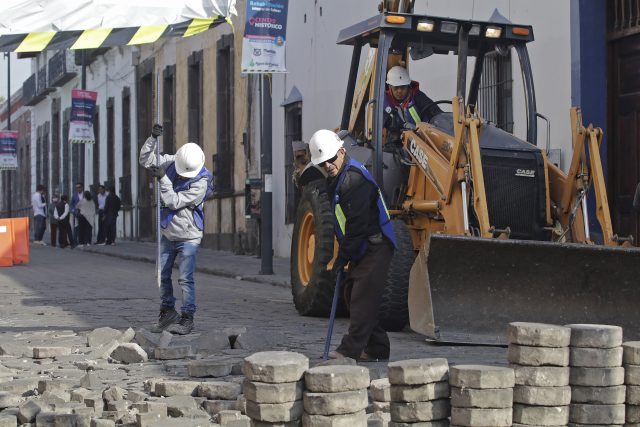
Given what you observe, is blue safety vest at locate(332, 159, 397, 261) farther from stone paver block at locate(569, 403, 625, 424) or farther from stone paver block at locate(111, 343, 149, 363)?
stone paver block at locate(569, 403, 625, 424)

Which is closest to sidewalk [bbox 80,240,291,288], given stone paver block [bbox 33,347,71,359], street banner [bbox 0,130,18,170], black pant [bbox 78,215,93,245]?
black pant [bbox 78,215,93,245]

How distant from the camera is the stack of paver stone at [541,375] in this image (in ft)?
20.5

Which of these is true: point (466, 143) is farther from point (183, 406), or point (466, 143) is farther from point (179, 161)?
point (183, 406)

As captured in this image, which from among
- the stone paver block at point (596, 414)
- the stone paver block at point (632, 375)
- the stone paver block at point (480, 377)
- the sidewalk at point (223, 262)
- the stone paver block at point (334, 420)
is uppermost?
the stone paver block at point (480, 377)

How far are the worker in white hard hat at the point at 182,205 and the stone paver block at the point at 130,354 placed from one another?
1626 mm

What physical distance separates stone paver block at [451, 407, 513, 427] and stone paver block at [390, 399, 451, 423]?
0.25 ft

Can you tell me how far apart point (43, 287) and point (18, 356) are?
8.68 meters

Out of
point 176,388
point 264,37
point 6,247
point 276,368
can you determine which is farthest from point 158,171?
point 6,247

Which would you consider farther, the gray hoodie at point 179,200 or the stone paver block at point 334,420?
the gray hoodie at point 179,200

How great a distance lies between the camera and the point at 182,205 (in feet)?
36.9

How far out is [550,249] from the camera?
10.1m

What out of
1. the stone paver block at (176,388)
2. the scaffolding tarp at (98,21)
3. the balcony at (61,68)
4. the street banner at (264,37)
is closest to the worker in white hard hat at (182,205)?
the scaffolding tarp at (98,21)

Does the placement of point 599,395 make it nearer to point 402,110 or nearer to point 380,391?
point 380,391

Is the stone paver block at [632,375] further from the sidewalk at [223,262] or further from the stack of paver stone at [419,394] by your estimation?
the sidewalk at [223,262]
